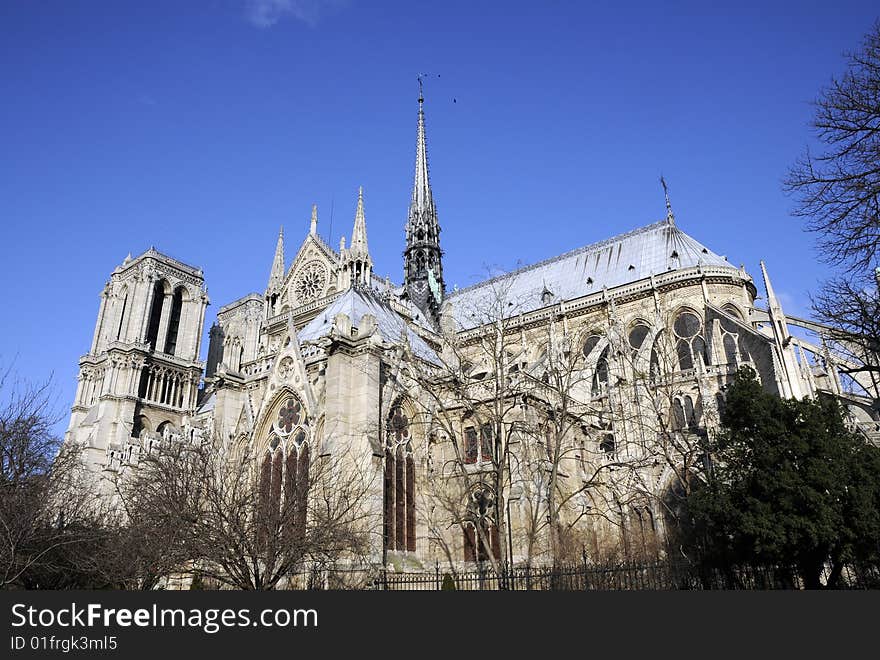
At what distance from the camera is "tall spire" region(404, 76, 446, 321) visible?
39188mm

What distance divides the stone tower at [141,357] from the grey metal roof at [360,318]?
21.3 m

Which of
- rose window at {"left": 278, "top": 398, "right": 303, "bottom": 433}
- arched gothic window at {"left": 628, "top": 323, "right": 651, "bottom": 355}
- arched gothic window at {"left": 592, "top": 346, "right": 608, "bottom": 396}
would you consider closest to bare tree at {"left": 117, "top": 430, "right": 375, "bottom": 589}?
rose window at {"left": 278, "top": 398, "right": 303, "bottom": 433}

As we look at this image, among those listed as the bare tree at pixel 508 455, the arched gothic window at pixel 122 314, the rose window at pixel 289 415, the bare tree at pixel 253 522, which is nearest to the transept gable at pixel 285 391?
the rose window at pixel 289 415

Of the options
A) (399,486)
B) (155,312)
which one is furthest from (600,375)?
(155,312)

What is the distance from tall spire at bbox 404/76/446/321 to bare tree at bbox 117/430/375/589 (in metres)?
21.0

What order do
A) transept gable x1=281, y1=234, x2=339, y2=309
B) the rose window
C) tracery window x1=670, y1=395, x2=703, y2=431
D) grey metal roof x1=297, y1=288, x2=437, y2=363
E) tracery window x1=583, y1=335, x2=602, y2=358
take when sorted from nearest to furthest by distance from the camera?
the rose window → grey metal roof x1=297, y1=288, x2=437, y2=363 → tracery window x1=670, y1=395, x2=703, y2=431 → tracery window x1=583, y1=335, x2=602, y2=358 → transept gable x1=281, y1=234, x2=339, y2=309

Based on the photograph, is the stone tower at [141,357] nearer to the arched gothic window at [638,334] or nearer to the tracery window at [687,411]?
the arched gothic window at [638,334]

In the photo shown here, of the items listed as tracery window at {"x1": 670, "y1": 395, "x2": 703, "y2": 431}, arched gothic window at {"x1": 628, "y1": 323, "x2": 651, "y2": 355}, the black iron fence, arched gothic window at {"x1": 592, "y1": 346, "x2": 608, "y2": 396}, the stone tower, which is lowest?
the black iron fence

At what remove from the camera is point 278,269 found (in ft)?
161

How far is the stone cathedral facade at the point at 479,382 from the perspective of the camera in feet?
59.9

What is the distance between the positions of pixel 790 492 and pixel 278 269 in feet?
137

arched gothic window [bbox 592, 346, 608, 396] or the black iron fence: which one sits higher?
arched gothic window [bbox 592, 346, 608, 396]

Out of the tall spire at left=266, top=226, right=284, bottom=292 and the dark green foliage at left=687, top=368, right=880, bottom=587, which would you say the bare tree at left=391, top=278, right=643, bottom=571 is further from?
the tall spire at left=266, top=226, right=284, bottom=292

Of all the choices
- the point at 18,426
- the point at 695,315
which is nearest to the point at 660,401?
the point at 695,315
